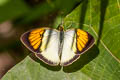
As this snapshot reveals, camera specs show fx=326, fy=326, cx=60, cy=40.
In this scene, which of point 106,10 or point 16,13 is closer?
point 106,10

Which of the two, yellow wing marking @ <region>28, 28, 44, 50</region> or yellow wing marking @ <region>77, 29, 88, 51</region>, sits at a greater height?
yellow wing marking @ <region>28, 28, 44, 50</region>

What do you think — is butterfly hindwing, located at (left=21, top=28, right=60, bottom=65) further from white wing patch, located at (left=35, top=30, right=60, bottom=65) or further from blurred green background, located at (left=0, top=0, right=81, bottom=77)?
blurred green background, located at (left=0, top=0, right=81, bottom=77)

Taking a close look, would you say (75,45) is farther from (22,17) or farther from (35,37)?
(22,17)

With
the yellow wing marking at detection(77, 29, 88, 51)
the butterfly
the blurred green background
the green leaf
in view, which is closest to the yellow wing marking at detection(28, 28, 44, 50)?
the butterfly

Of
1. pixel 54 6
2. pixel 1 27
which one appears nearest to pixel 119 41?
pixel 54 6

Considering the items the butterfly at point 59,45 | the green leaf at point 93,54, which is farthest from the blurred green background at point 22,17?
the butterfly at point 59,45

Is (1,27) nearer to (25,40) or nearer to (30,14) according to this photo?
(30,14)

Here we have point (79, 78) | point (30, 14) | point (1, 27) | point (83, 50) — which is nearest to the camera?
point (83, 50)
